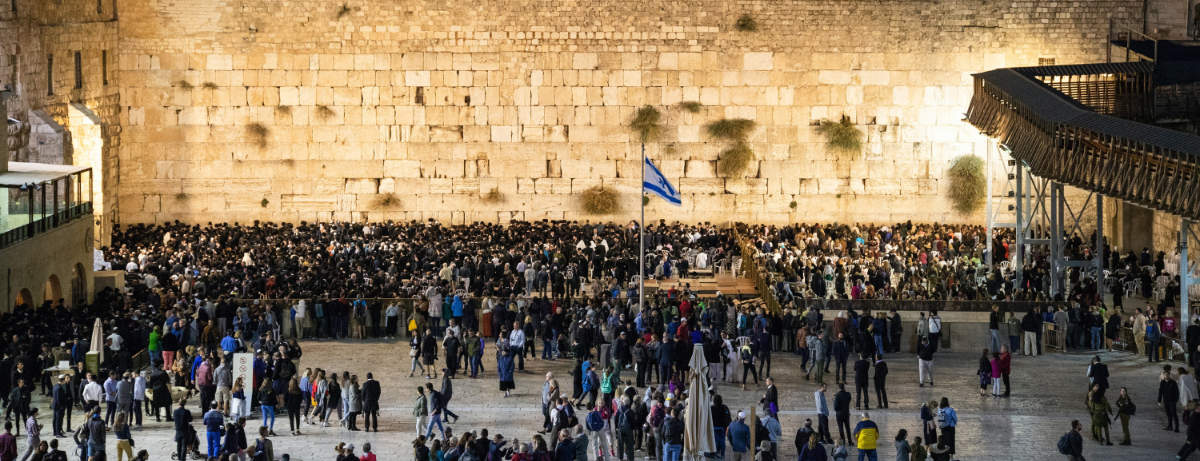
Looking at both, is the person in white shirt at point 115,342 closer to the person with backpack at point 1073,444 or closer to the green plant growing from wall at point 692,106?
the person with backpack at point 1073,444

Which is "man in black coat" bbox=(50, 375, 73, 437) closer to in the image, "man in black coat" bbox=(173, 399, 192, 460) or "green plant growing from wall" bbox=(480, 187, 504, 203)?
"man in black coat" bbox=(173, 399, 192, 460)

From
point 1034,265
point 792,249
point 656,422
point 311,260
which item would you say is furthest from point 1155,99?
point 656,422

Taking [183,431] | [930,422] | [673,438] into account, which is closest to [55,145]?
[183,431]

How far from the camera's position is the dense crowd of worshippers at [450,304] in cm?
2606

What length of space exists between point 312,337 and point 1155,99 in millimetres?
18551

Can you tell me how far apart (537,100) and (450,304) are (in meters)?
12.5

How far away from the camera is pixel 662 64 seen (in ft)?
146

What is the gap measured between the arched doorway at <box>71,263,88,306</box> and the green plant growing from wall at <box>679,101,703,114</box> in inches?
596

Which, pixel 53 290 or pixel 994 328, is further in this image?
pixel 53 290

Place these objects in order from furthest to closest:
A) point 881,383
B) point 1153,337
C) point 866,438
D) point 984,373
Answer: point 1153,337, point 984,373, point 881,383, point 866,438

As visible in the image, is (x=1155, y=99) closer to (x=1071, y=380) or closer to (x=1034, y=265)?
(x=1034, y=265)

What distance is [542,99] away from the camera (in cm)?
4459

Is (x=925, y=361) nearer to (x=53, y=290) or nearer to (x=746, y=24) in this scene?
(x=53, y=290)

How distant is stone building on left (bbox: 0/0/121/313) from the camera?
3284cm
